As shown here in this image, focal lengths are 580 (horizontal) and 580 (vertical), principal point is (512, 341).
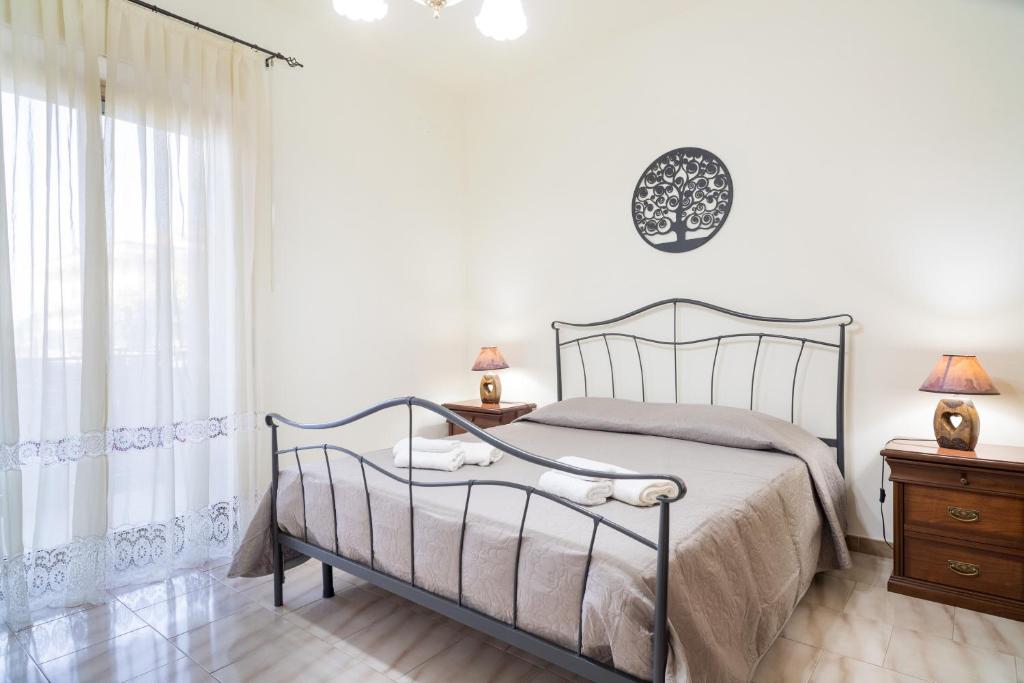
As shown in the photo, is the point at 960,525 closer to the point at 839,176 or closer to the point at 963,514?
the point at 963,514

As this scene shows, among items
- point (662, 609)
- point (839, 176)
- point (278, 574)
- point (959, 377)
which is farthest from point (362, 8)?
point (959, 377)

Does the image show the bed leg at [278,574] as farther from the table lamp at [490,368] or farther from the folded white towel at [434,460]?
the table lamp at [490,368]

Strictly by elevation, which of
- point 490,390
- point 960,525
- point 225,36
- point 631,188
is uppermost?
point 225,36

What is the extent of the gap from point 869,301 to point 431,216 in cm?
278

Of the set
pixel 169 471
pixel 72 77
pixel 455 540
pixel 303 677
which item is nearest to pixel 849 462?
pixel 455 540

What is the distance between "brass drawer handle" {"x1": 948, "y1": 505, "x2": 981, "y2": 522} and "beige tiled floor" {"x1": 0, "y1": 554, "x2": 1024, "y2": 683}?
354 mm

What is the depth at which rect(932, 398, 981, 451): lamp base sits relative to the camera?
2.34 metres

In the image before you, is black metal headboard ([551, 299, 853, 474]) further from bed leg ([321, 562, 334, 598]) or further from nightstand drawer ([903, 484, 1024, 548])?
bed leg ([321, 562, 334, 598])

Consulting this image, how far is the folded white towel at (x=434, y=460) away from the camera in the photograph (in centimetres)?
218

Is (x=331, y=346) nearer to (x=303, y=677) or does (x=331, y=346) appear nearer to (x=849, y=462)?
(x=303, y=677)

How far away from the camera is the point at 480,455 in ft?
7.51

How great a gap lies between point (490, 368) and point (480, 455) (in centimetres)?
161

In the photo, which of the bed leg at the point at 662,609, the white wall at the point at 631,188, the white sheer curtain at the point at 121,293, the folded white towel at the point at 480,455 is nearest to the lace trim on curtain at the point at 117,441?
the white sheer curtain at the point at 121,293

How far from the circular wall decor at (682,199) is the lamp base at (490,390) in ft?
4.51
